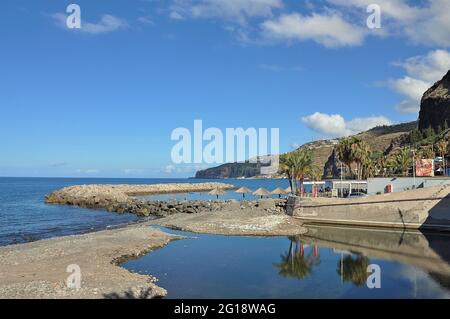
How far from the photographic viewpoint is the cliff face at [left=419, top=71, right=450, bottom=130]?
173750 mm

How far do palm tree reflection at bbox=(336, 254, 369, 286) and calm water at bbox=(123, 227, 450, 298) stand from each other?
2.8 inches

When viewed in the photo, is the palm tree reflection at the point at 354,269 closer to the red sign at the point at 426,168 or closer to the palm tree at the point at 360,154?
the red sign at the point at 426,168

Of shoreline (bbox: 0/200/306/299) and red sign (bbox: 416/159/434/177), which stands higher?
red sign (bbox: 416/159/434/177)

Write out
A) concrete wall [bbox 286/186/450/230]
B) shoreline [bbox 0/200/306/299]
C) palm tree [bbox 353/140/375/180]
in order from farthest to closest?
palm tree [bbox 353/140/375/180]
concrete wall [bbox 286/186/450/230]
shoreline [bbox 0/200/306/299]

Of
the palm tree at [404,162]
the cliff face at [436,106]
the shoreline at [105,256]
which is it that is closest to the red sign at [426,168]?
the palm tree at [404,162]

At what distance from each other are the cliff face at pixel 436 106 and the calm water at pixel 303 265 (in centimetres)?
14953

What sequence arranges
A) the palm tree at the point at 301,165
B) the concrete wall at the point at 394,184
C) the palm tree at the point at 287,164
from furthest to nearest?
the palm tree at the point at 287,164
the palm tree at the point at 301,165
the concrete wall at the point at 394,184

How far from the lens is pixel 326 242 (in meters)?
43.0

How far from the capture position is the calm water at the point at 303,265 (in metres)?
25.7

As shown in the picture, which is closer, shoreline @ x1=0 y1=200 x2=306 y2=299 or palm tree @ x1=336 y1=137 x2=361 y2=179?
shoreline @ x1=0 y1=200 x2=306 y2=299

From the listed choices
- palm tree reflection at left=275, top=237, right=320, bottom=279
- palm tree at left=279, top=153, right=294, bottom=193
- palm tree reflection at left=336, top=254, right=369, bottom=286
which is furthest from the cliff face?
palm tree reflection at left=336, top=254, right=369, bottom=286

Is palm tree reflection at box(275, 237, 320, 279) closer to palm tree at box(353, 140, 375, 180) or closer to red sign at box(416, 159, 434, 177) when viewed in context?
red sign at box(416, 159, 434, 177)
